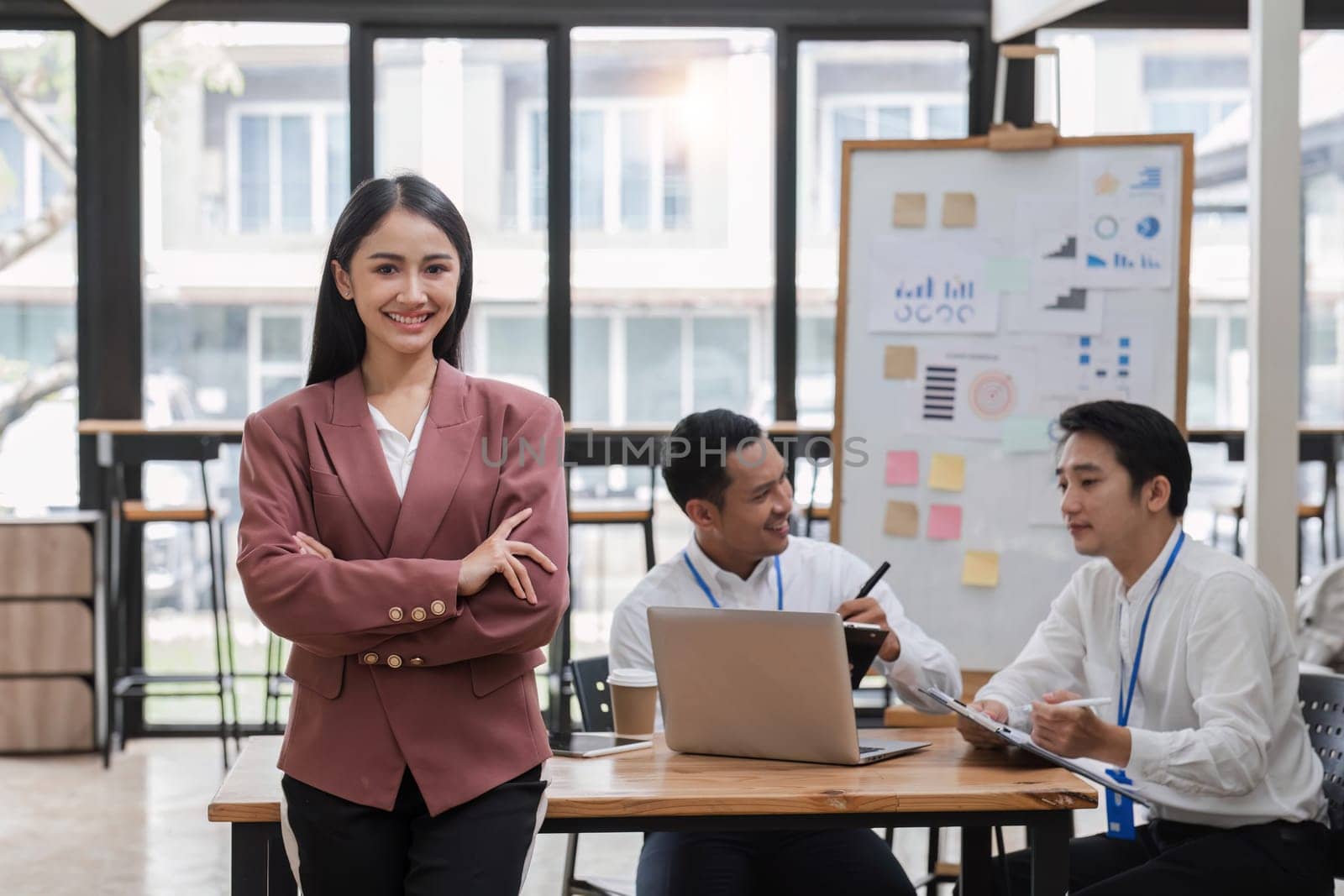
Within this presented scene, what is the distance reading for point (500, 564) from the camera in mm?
1727

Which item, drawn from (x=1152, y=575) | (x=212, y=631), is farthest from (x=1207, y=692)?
(x=212, y=631)

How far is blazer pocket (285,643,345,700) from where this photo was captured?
1.72 metres

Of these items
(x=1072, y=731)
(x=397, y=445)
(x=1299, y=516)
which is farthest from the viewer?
(x=1299, y=516)

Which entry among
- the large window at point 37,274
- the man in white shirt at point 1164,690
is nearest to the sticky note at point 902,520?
the man in white shirt at point 1164,690

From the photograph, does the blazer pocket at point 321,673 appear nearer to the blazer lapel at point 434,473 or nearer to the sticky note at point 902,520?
the blazer lapel at point 434,473

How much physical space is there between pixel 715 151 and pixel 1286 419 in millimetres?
2554

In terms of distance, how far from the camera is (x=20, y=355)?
17.6 feet

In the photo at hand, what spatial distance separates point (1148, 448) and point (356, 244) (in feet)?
4.55

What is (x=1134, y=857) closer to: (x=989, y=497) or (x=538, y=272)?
(x=989, y=497)

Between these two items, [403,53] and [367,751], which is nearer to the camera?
[367,751]

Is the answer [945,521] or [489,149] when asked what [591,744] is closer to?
[945,521]

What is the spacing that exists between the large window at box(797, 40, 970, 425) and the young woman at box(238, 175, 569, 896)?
3676 mm

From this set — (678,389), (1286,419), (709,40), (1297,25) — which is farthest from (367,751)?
(709,40)

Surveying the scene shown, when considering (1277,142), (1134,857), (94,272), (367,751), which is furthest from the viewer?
(94,272)
